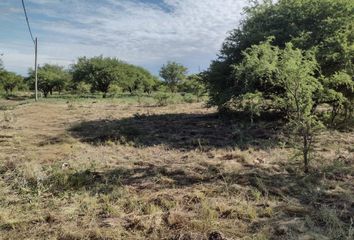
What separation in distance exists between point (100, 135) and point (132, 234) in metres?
6.01

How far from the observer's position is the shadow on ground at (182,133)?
29.9ft

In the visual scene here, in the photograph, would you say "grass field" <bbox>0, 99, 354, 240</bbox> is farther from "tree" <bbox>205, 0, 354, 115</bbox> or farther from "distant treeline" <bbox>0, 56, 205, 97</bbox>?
"distant treeline" <bbox>0, 56, 205, 97</bbox>

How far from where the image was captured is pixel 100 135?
10.1 meters

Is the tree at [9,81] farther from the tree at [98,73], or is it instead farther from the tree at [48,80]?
the tree at [98,73]

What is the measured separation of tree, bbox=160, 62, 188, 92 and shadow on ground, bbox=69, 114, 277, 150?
130ft

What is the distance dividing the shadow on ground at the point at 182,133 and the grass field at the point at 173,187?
0.18 feet

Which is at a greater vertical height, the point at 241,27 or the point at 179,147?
the point at 241,27

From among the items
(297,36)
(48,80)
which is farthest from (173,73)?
(297,36)

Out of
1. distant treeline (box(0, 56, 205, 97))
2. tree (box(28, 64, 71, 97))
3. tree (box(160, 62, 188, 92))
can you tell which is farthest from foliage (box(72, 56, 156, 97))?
tree (box(160, 62, 188, 92))

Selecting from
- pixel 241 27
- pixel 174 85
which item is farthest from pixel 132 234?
pixel 174 85

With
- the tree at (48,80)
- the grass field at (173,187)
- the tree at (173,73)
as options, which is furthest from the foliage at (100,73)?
the grass field at (173,187)

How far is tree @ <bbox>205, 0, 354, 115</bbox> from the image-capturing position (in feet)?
34.4

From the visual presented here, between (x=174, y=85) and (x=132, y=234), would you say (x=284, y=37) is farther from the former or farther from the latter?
(x=174, y=85)

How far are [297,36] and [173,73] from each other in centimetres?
4170
